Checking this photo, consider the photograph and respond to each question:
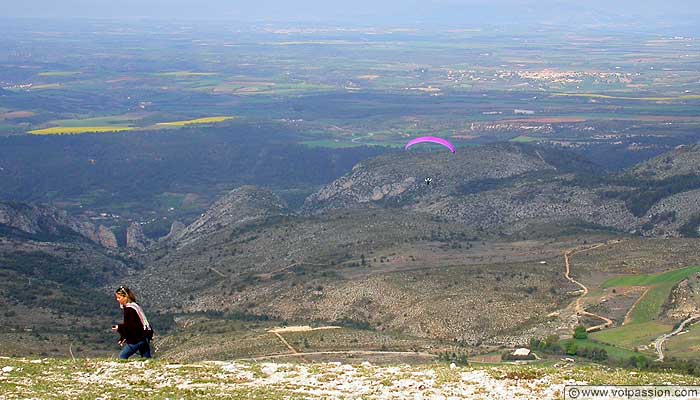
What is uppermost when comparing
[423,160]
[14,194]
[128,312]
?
[128,312]

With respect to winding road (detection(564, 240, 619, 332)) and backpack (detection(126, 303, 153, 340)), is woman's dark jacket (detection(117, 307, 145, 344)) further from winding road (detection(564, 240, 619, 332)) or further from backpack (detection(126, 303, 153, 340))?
winding road (detection(564, 240, 619, 332))

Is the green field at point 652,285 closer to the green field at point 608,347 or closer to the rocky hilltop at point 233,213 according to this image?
the green field at point 608,347

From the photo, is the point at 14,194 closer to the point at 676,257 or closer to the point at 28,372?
the point at 676,257

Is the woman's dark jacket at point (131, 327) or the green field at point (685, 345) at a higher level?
the woman's dark jacket at point (131, 327)

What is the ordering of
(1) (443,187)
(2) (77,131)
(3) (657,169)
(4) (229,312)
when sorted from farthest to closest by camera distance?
(2) (77,131) → (1) (443,187) → (3) (657,169) → (4) (229,312)

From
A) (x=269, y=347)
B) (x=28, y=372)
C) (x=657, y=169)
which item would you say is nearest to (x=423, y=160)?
(x=657, y=169)

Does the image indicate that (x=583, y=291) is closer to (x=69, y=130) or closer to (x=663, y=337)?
(x=663, y=337)

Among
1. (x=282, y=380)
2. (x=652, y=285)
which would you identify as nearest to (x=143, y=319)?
(x=282, y=380)

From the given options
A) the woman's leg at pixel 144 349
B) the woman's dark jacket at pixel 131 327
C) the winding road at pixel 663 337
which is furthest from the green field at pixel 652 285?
the woman's dark jacket at pixel 131 327
